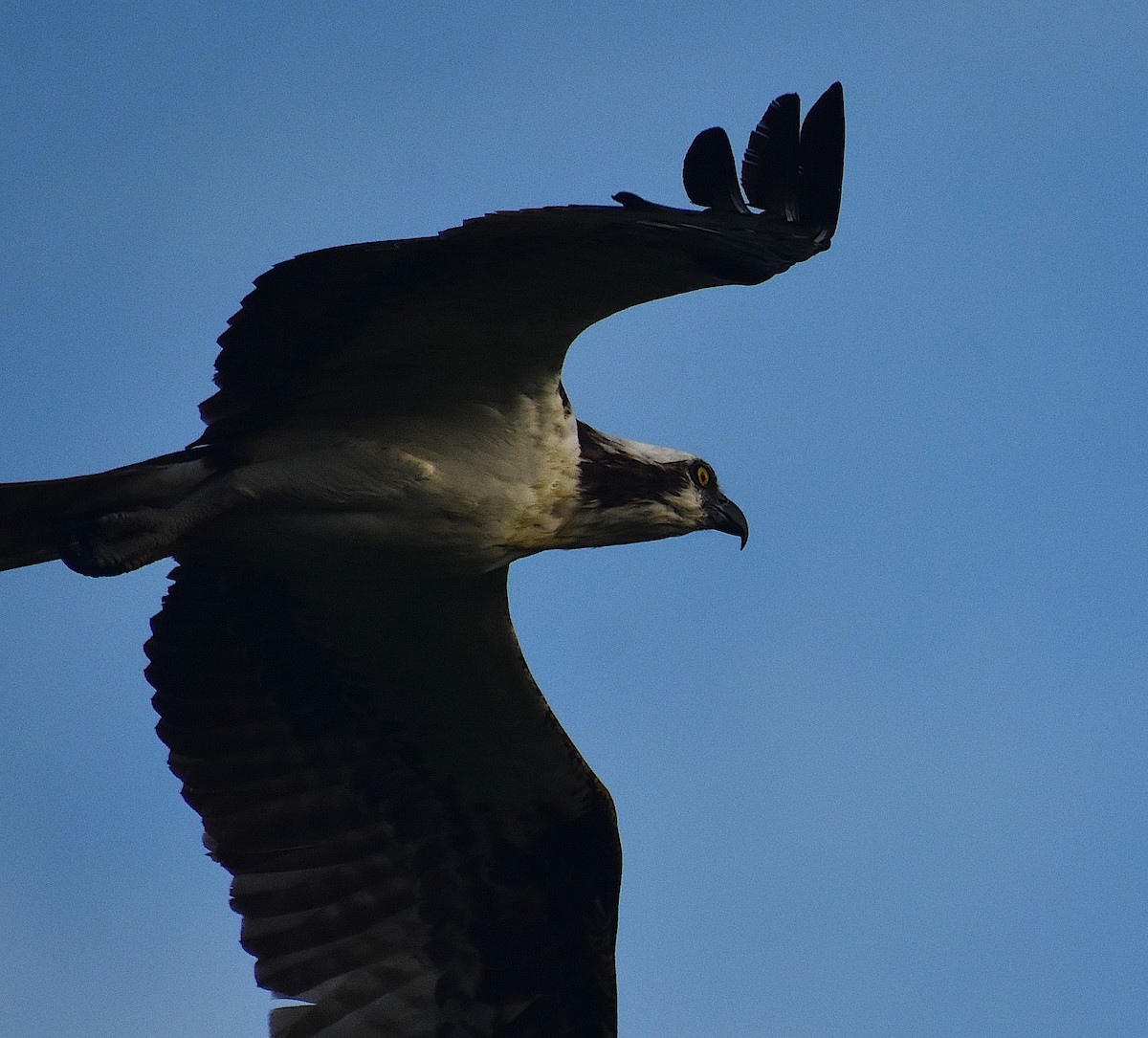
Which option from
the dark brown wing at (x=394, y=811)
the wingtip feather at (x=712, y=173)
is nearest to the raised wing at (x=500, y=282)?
the wingtip feather at (x=712, y=173)

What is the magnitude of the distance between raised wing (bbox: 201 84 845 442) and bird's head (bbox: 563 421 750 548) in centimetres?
57

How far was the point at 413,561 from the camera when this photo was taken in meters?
7.86

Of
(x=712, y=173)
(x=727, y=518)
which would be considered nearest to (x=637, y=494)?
(x=727, y=518)

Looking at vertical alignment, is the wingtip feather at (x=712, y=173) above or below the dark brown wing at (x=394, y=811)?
above

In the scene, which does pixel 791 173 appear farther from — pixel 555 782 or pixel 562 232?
pixel 555 782

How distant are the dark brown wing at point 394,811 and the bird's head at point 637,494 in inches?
20.1

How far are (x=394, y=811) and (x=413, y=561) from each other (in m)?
1.45

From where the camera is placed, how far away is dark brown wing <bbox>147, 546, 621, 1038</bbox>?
829cm

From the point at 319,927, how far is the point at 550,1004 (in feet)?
3.56

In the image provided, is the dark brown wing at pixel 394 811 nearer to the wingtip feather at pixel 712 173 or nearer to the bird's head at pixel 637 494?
the bird's head at pixel 637 494

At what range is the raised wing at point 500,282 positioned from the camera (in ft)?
22.0

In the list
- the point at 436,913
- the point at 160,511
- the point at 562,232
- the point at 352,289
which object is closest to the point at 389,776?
the point at 436,913

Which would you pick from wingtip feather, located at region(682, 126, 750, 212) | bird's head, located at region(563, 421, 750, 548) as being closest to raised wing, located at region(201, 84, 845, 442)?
wingtip feather, located at region(682, 126, 750, 212)

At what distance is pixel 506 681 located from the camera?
27.5ft
